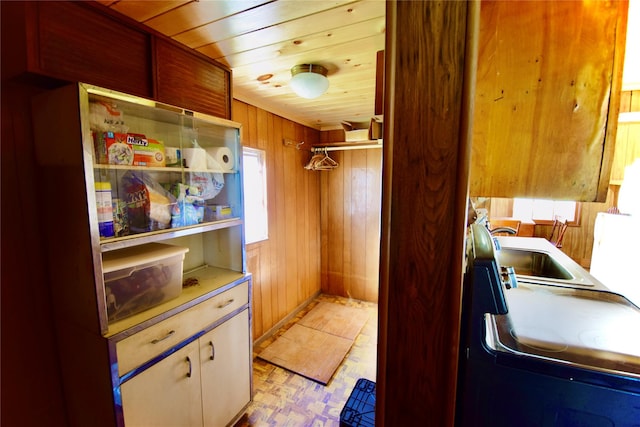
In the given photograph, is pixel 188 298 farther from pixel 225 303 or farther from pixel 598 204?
pixel 598 204

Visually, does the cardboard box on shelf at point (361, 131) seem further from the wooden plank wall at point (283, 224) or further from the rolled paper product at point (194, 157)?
the rolled paper product at point (194, 157)

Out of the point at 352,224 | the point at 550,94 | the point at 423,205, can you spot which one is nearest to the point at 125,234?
the point at 423,205

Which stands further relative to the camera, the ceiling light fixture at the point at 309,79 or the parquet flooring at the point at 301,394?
the parquet flooring at the point at 301,394

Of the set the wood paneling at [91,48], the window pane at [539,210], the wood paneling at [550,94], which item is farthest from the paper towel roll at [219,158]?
the window pane at [539,210]

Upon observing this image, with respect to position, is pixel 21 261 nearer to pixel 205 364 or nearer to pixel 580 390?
pixel 205 364

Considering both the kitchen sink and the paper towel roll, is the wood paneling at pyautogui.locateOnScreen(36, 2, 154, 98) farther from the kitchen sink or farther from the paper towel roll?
the kitchen sink

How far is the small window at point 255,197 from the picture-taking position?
2543mm

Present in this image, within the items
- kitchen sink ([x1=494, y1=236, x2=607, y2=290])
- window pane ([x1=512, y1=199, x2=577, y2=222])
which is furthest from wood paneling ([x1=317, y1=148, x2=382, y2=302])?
window pane ([x1=512, y1=199, x2=577, y2=222])

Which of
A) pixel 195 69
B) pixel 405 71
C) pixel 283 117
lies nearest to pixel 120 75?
pixel 195 69

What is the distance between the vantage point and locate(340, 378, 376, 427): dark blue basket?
1.33 metres

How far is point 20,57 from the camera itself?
0.96 meters

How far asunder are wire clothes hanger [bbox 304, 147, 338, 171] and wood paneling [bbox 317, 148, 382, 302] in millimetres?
168

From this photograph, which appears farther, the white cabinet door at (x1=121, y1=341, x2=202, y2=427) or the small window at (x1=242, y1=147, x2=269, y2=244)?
the small window at (x1=242, y1=147, x2=269, y2=244)

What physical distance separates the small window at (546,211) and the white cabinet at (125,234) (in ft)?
14.6
